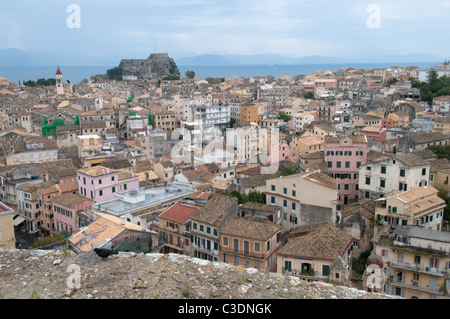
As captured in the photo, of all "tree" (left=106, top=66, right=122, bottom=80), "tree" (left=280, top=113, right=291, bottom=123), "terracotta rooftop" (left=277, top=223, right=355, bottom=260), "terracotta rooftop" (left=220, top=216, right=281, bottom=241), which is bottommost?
"terracotta rooftop" (left=277, top=223, right=355, bottom=260)

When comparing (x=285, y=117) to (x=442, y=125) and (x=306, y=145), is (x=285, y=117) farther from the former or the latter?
(x=442, y=125)

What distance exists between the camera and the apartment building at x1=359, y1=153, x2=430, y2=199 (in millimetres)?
17750

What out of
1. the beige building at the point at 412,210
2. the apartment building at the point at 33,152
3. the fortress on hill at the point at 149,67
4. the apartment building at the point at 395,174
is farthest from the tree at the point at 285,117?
the fortress on hill at the point at 149,67

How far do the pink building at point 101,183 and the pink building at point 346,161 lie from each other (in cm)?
1058

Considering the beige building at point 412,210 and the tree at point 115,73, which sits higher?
the tree at point 115,73

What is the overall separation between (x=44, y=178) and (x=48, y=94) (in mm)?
46028

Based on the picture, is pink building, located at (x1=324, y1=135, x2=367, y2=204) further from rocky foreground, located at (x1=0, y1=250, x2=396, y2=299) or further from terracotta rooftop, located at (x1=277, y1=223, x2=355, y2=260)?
rocky foreground, located at (x1=0, y1=250, x2=396, y2=299)

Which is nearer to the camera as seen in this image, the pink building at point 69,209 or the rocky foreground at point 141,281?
the rocky foreground at point 141,281

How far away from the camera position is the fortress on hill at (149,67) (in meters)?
105

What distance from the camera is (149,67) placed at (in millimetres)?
105250

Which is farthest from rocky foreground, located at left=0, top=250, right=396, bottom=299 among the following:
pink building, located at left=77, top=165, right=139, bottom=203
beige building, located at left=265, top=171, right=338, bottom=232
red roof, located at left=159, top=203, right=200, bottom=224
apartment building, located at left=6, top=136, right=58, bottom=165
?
apartment building, located at left=6, top=136, right=58, bottom=165

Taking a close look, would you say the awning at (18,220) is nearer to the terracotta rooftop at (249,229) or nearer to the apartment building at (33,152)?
the apartment building at (33,152)

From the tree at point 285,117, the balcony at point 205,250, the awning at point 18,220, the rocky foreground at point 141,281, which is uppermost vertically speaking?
the rocky foreground at point 141,281

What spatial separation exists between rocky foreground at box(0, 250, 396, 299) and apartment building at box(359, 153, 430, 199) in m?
13.7
